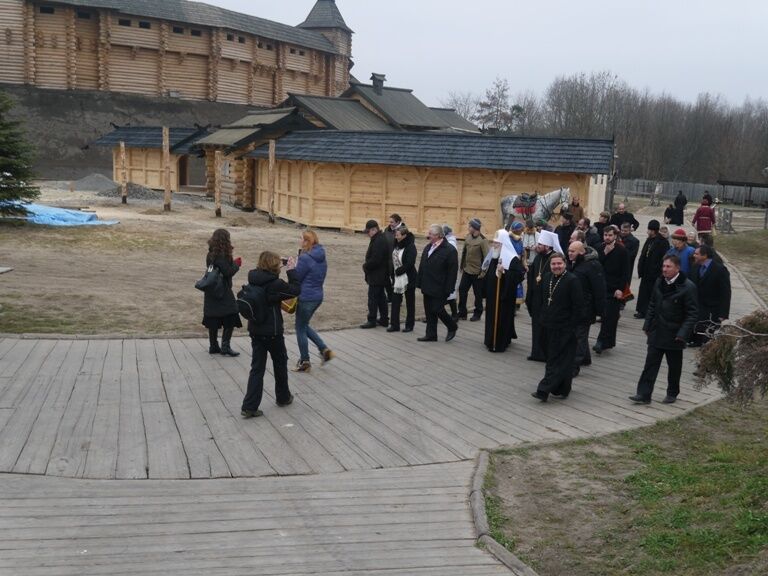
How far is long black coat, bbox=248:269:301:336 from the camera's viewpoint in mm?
8164

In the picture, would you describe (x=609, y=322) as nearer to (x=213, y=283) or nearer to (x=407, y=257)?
(x=407, y=257)

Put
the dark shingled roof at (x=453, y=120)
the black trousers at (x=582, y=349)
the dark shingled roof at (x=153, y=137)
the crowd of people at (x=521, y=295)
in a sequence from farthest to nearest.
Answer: the dark shingled roof at (x=453, y=120) < the dark shingled roof at (x=153, y=137) < the black trousers at (x=582, y=349) < the crowd of people at (x=521, y=295)

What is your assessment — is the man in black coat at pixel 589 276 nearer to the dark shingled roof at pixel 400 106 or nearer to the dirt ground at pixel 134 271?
the dirt ground at pixel 134 271

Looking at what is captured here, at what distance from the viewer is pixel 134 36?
54.5m

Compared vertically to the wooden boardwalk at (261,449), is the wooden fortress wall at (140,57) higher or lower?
A: higher

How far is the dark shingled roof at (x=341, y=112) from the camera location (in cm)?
3669

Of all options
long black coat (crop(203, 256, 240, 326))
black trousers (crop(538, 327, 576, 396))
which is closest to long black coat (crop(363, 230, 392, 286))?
long black coat (crop(203, 256, 240, 326))

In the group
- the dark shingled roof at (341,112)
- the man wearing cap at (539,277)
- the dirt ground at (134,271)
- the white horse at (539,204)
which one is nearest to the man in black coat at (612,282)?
the man wearing cap at (539,277)

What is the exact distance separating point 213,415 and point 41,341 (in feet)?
13.6

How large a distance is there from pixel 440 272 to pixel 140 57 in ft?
161

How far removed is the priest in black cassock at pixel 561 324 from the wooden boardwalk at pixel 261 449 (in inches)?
11.2

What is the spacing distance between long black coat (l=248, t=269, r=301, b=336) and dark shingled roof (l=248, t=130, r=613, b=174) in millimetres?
17219

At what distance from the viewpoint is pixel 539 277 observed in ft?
33.7

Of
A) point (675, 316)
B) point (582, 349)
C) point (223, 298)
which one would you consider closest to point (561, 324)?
point (675, 316)
